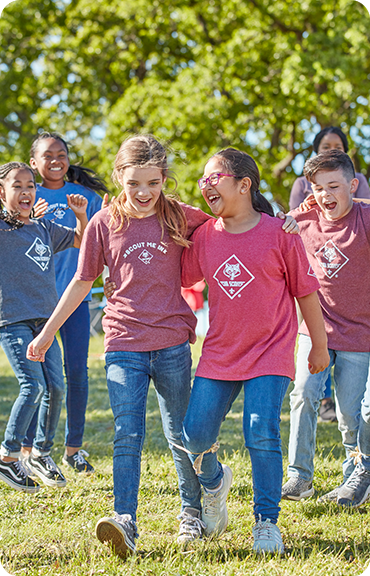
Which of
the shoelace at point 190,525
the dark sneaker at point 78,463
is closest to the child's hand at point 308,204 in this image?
the shoelace at point 190,525

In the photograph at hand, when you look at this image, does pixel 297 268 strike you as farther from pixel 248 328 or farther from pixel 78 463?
pixel 78 463

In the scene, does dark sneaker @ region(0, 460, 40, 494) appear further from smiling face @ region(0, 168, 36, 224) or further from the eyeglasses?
the eyeglasses

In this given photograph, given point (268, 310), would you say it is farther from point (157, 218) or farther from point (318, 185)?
point (318, 185)

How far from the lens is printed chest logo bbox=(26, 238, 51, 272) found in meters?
4.15

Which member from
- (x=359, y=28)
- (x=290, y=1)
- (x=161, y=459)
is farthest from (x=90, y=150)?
(x=161, y=459)

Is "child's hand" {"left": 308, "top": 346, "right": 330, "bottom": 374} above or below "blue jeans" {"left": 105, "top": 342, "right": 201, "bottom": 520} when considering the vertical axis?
above

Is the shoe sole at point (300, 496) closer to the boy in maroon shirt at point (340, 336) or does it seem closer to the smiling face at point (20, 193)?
the boy in maroon shirt at point (340, 336)

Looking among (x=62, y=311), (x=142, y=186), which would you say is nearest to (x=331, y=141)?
(x=142, y=186)

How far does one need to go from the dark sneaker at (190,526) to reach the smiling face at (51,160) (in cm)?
260

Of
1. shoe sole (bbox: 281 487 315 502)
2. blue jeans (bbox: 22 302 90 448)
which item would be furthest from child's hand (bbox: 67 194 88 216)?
shoe sole (bbox: 281 487 315 502)

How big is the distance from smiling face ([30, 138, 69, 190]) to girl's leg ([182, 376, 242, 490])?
2222 mm

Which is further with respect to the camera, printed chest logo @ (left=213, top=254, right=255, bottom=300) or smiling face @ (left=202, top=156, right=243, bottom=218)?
smiling face @ (left=202, top=156, right=243, bottom=218)

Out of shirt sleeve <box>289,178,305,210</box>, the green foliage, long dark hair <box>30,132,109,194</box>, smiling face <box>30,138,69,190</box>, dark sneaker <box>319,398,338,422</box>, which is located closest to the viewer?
smiling face <box>30,138,69,190</box>

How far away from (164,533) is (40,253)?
6.33 feet
